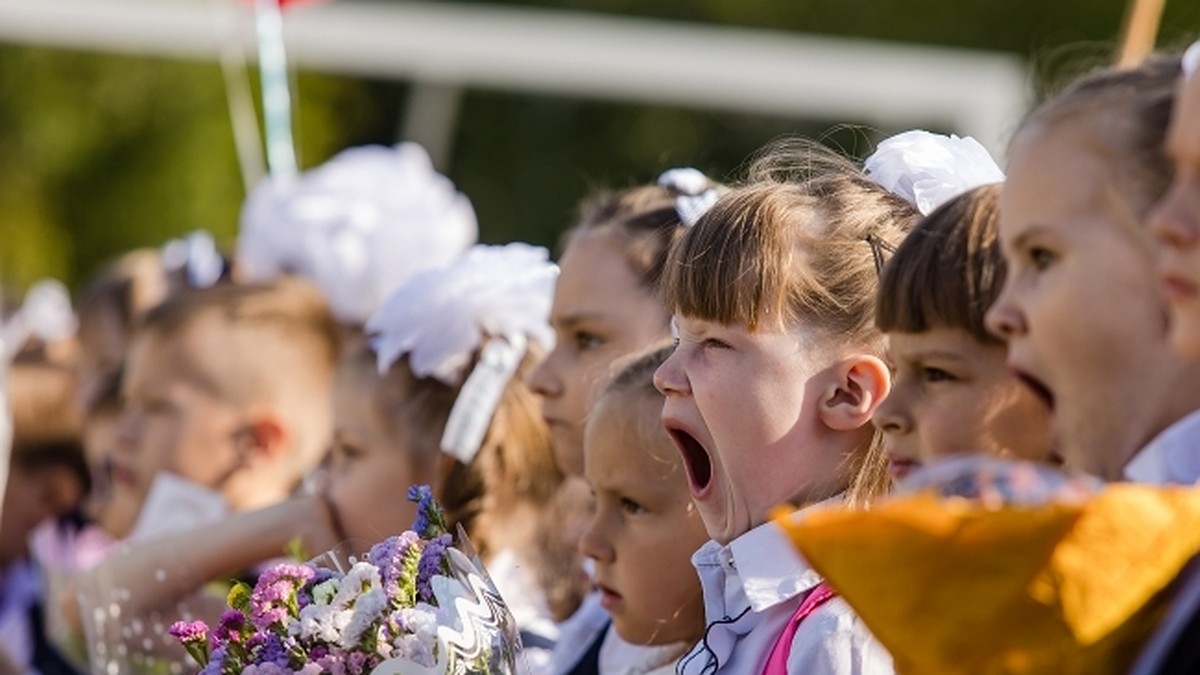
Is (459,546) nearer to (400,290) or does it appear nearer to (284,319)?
(400,290)

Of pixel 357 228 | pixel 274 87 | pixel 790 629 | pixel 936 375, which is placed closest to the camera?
pixel 936 375

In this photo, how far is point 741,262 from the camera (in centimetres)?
285

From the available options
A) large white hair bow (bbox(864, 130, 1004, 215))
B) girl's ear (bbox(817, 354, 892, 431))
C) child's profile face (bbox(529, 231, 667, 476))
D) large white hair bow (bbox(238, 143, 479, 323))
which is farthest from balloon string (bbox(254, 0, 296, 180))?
girl's ear (bbox(817, 354, 892, 431))

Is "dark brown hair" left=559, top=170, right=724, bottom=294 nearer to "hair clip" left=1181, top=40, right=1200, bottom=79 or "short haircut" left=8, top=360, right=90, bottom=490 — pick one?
"hair clip" left=1181, top=40, right=1200, bottom=79

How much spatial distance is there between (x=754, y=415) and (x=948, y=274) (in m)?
0.51

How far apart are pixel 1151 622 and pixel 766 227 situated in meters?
1.22

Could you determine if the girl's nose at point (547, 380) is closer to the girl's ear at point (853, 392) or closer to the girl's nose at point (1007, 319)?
the girl's ear at point (853, 392)

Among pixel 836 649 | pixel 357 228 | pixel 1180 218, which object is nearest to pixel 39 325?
pixel 357 228

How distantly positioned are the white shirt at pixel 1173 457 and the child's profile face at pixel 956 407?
0.42 meters

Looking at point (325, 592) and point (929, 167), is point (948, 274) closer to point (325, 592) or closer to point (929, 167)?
point (929, 167)

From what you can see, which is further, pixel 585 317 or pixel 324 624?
pixel 585 317

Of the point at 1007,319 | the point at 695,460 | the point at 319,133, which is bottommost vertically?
the point at 319,133

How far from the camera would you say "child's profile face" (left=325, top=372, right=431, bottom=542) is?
13.8 ft

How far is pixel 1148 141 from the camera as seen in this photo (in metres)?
2.02
